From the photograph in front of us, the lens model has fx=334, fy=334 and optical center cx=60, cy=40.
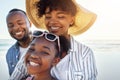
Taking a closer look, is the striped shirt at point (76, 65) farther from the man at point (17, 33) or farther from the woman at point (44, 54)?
the man at point (17, 33)

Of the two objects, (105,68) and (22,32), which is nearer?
(105,68)

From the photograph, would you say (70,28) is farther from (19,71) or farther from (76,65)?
(19,71)

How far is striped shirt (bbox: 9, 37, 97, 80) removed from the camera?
7.48 feet

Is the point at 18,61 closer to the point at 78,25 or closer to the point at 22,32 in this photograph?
the point at 22,32

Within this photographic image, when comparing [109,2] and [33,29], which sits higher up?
[109,2]

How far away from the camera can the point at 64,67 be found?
7.54ft

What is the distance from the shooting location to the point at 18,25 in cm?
241

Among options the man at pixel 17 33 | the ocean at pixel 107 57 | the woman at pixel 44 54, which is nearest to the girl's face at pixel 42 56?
the woman at pixel 44 54

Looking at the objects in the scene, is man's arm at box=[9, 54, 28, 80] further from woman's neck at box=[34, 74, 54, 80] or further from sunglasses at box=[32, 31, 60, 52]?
sunglasses at box=[32, 31, 60, 52]

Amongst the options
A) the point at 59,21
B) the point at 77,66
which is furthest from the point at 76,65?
the point at 59,21

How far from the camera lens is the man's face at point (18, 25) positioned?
2402 millimetres

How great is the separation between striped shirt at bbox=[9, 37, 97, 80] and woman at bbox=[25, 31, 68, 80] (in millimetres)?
44

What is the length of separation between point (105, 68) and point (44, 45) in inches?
17.6

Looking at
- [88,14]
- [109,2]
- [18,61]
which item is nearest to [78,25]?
[88,14]
